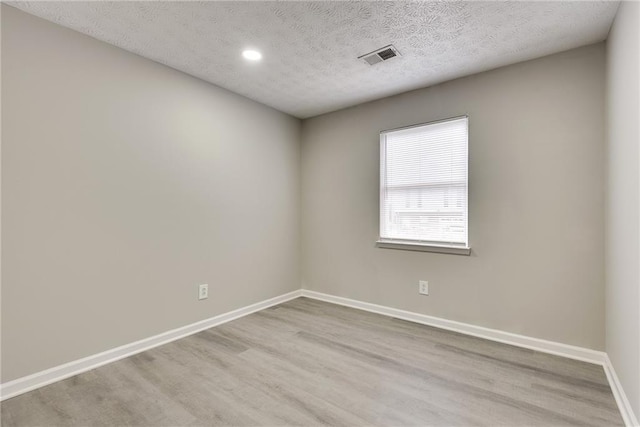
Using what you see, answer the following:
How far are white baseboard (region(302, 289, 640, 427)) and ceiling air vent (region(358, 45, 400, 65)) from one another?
2.42 metres

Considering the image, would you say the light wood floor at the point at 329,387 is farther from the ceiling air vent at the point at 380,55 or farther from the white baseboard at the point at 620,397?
the ceiling air vent at the point at 380,55

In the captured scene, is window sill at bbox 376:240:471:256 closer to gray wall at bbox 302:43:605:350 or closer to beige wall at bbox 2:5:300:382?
gray wall at bbox 302:43:605:350

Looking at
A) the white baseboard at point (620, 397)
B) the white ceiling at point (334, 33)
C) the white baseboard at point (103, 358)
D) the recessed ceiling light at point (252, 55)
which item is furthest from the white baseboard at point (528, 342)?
the recessed ceiling light at point (252, 55)

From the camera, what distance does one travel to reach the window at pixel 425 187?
287 cm

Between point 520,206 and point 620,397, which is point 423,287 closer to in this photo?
point 520,206

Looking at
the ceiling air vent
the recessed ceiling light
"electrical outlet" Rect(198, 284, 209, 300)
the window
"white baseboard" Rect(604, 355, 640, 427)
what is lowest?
"white baseboard" Rect(604, 355, 640, 427)

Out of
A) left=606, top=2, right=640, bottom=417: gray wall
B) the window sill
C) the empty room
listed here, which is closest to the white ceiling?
the empty room

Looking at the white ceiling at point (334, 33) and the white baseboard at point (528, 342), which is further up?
the white ceiling at point (334, 33)


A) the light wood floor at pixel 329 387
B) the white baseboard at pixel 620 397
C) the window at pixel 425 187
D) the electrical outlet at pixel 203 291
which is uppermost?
the window at pixel 425 187

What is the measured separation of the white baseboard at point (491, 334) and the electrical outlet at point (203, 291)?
5.06 ft

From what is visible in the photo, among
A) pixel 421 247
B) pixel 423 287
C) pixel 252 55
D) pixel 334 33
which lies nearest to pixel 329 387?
pixel 423 287

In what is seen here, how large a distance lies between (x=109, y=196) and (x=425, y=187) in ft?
9.06

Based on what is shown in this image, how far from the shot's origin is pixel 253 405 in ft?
5.79

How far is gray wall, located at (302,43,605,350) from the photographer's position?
89.5 inches
